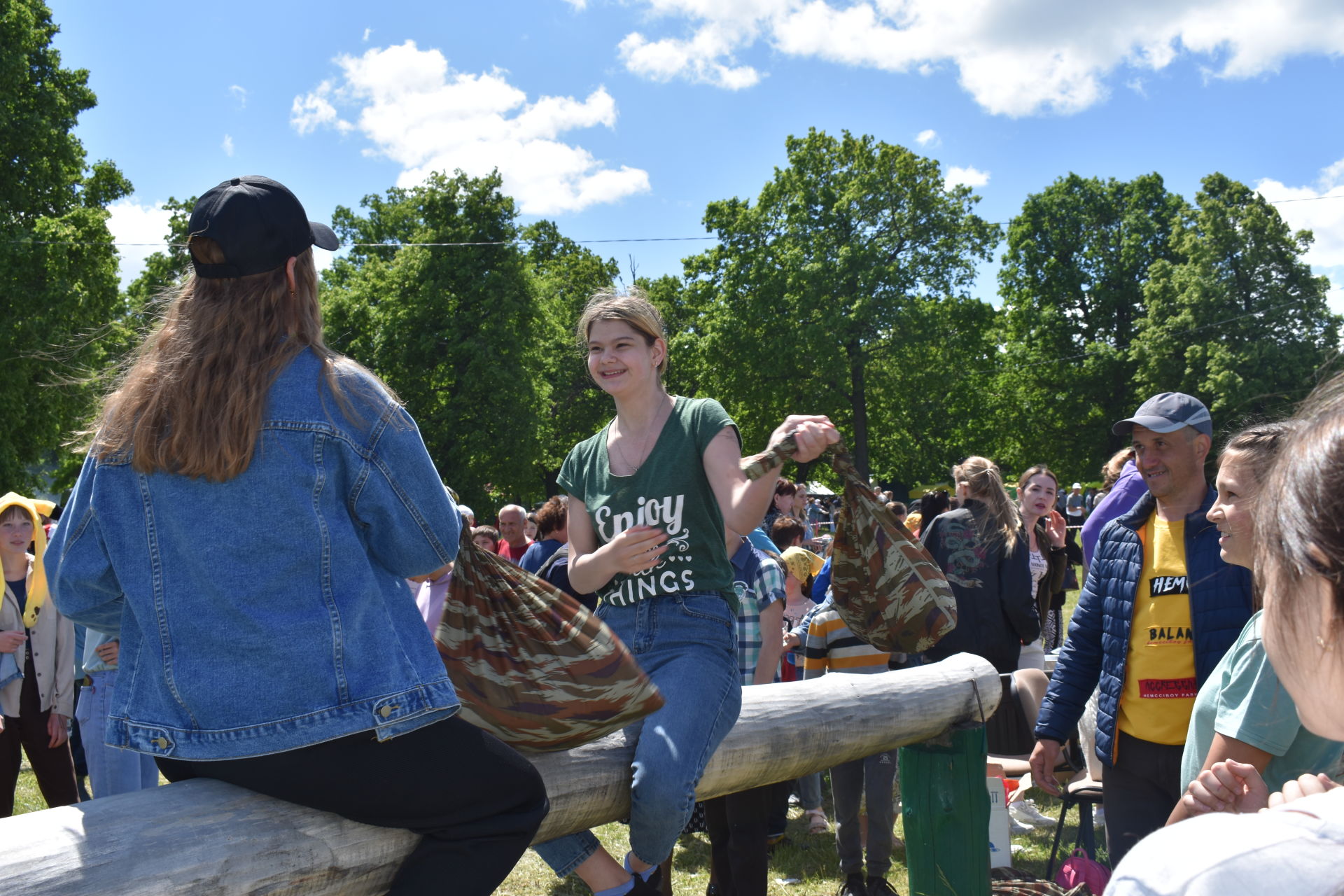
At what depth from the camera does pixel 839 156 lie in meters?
32.9

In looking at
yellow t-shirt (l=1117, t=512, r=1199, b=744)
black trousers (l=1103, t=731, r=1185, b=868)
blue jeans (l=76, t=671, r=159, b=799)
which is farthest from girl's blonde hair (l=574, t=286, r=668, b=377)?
blue jeans (l=76, t=671, r=159, b=799)

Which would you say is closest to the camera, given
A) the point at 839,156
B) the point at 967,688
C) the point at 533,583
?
the point at 533,583

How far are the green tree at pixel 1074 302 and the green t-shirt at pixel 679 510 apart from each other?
35032 mm

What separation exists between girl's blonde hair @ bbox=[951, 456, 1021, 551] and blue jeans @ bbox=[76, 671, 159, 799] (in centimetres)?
456

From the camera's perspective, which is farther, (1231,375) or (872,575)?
(1231,375)

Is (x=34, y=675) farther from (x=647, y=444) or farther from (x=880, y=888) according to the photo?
(x=880, y=888)

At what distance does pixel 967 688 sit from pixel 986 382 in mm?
35131

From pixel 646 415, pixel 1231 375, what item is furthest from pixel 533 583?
pixel 1231 375

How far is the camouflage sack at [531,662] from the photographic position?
2414mm

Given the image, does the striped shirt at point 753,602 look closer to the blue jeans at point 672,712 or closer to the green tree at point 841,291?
the blue jeans at point 672,712

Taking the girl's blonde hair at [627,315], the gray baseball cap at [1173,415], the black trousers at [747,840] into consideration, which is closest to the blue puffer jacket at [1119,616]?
the gray baseball cap at [1173,415]

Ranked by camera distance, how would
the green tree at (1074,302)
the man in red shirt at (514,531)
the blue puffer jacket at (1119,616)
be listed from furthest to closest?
the green tree at (1074,302), the man in red shirt at (514,531), the blue puffer jacket at (1119,616)

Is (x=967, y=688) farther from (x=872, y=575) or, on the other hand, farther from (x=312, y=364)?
(x=312, y=364)

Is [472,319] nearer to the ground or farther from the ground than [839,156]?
nearer to the ground
